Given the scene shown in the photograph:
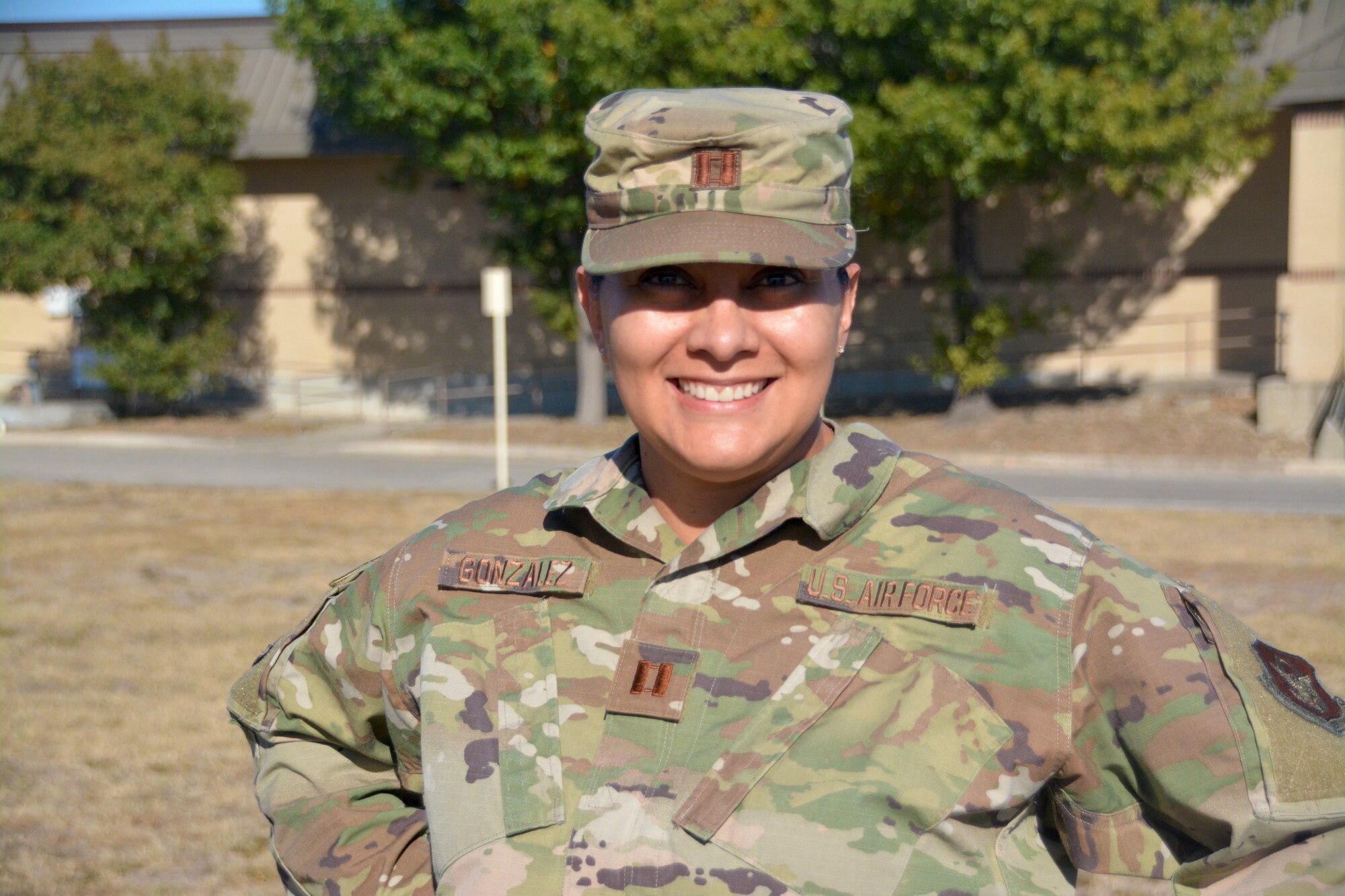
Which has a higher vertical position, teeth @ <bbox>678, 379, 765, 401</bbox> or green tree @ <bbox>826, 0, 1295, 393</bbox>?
green tree @ <bbox>826, 0, 1295, 393</bbox>

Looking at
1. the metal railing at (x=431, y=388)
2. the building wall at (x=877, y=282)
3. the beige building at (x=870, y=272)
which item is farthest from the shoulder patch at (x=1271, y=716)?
the metal railing at (x=431, y=388)

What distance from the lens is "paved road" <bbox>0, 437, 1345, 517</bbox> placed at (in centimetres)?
1310

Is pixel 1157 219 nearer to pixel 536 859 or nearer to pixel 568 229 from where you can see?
pixel 568 229

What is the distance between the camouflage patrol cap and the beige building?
1731 cm

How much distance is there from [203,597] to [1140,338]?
1700cm

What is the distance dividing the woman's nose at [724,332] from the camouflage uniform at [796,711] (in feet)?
0.72

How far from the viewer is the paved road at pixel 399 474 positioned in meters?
13.1

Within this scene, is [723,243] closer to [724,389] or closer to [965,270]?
[724,389]

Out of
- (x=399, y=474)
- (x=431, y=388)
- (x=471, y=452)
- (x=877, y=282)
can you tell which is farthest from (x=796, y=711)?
(x=431, y=388)

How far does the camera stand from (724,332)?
1.83 metres

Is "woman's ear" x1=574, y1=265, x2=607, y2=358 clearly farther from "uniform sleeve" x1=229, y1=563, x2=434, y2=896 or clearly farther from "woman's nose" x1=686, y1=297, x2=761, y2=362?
"uniform sleeve" x1=229, y1=563, x2=434, y2=896

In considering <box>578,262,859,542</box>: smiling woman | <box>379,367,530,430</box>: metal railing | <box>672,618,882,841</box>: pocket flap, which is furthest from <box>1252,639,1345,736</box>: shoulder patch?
<box>379,367,530,430</box>: metal railing

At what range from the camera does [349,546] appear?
36.3 feet

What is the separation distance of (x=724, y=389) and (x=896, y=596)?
14.3 inches
